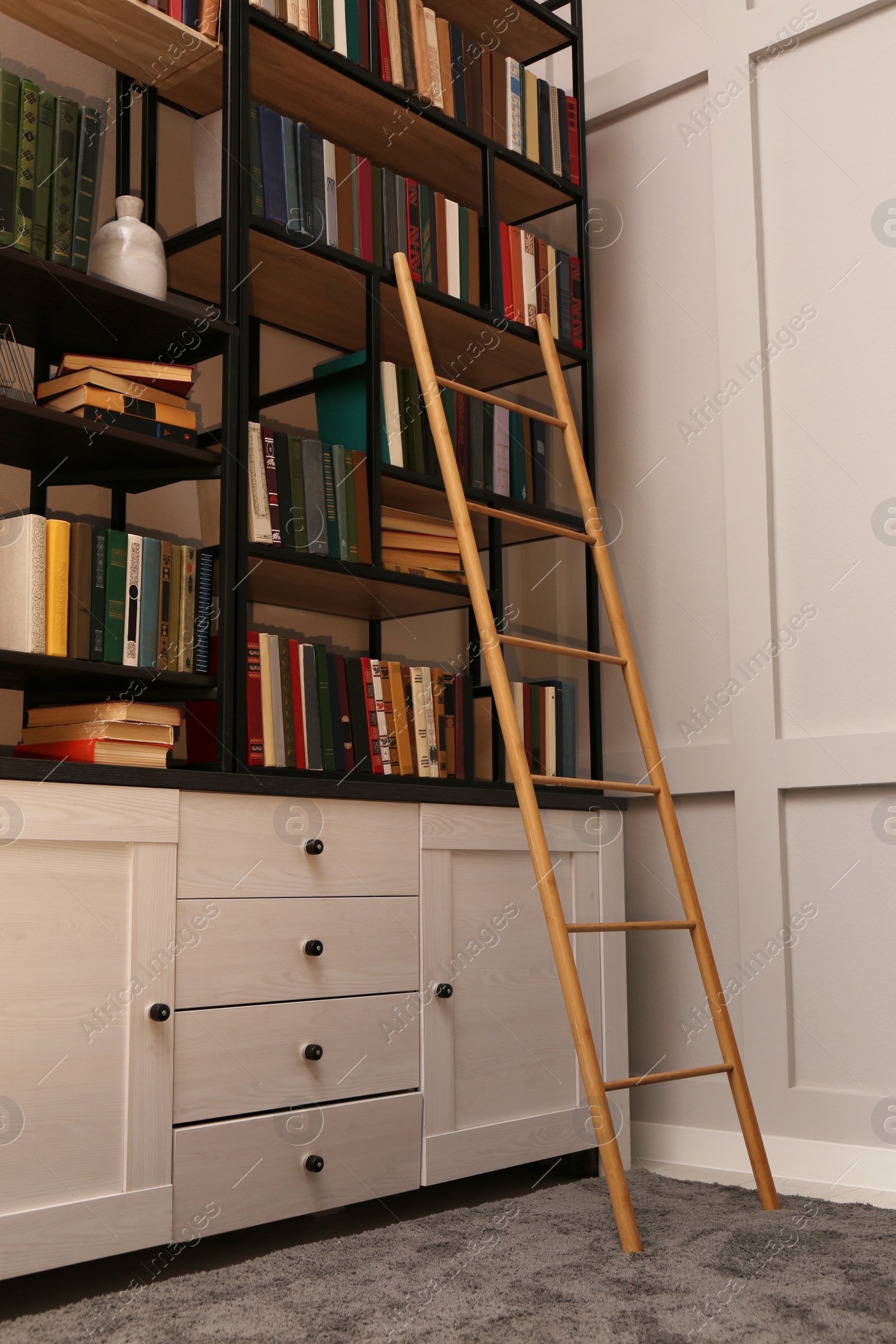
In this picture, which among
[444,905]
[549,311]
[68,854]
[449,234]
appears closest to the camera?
[68,854]

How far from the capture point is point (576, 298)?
266 centimetres

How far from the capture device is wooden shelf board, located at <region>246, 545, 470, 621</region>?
2021 millimetres

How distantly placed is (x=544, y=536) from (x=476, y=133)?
33.5 inches

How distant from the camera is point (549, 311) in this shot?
2588mm

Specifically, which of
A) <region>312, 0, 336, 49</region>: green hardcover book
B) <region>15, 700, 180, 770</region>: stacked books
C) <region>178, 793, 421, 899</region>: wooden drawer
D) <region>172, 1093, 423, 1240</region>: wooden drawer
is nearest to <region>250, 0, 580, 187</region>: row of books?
<region>312, 0, 336, 49</region>: green hardcover book

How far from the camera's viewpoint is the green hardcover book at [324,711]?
2.01m

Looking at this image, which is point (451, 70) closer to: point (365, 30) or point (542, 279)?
point (365, 30)

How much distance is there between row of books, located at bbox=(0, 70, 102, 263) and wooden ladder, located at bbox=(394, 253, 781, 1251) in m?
0.59

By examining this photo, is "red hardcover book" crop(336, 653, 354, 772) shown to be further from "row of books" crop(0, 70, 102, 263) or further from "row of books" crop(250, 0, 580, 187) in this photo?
"row of books" crop(250, 0, 580, 187)

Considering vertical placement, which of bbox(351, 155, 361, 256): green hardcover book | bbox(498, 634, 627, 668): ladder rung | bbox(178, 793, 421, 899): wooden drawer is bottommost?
bbox(178, 793, 421, 899): wooden drawer

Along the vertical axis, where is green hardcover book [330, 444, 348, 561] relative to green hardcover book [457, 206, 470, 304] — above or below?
below

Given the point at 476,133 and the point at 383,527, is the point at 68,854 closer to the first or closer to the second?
the point at 383,527

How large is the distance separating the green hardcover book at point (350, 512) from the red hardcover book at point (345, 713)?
0.66ft

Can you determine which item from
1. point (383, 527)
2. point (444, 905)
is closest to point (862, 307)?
point (383, 527)
